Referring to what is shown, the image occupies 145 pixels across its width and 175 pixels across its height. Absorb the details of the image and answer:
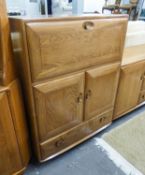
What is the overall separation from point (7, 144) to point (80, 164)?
2.10 ft

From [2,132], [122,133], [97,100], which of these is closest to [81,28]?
[97,100]

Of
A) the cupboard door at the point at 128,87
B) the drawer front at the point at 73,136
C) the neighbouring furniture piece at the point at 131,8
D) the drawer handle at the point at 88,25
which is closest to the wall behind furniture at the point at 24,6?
the drawer handle at the point at 88,25

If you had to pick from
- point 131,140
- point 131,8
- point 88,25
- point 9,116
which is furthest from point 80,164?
point 131,8

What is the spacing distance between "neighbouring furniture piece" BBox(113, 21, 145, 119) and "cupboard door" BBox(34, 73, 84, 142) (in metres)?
0.51

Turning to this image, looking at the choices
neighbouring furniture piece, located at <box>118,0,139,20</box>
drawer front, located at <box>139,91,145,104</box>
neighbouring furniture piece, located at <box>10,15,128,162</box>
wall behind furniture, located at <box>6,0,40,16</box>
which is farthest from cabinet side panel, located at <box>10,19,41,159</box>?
neighbouring furniture piece, located at <box>118,0,139,20</box>

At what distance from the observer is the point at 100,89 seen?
1234 millimetres

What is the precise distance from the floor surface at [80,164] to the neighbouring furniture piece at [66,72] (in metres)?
0.09

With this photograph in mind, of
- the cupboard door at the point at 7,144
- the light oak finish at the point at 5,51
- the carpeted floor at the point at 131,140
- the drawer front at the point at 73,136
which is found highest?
the light oak finish at the point at 5,51

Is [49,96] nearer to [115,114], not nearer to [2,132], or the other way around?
[2,132]

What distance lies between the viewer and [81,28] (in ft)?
2.94

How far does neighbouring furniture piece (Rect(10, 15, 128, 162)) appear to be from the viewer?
791 millimetres

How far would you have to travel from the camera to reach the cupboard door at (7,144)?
0.81 meters

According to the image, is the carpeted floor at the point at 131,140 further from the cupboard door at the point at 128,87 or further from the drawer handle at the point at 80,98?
the drawer handle at the point at 80,98

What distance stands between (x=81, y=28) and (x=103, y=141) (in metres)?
1.06
